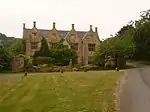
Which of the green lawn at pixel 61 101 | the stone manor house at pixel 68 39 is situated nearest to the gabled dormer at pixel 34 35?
the stone manor house at pixel 68 39

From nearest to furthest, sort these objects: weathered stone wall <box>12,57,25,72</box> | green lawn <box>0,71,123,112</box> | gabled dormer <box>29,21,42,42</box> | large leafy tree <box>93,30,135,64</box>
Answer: green lawn <box>0,71,123,112</box> → weathered stone wall <box>12,57,25,72</box> → large leafy tree <box>93,30,135,64</box> → gabled dormer <box>29,21,42,42</box>

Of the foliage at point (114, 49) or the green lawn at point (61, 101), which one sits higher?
the foliage at point (114, 49)

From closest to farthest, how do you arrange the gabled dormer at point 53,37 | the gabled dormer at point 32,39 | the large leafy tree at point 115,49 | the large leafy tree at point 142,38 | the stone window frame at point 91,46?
1. the large leafy tree at point 142,38
2. the large leafy tree at point 115,49
3. the gabled dormer at point 32,39
4. the gabled dormer at point 53,37
5. the stone window frame at point 91,46

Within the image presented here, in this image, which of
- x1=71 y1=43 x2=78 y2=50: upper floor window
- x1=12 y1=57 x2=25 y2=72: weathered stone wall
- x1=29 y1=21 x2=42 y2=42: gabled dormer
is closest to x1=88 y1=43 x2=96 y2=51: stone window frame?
x1=71 y1=43 x2=78 y2=50: upper floor window

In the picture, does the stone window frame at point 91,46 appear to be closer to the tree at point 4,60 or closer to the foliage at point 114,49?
the foliage at point 114,49

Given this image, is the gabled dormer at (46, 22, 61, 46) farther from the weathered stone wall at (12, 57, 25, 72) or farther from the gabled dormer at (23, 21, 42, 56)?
the weathered stone wall at (12, 57, 25, 72)

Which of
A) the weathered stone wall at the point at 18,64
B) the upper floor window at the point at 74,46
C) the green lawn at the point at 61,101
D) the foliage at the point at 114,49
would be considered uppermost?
the upper floor window at the point at 74,46

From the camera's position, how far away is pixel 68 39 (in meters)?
69.6

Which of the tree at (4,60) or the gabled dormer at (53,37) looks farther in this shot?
the gabled dormer at (53,37)

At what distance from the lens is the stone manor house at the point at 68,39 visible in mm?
68375

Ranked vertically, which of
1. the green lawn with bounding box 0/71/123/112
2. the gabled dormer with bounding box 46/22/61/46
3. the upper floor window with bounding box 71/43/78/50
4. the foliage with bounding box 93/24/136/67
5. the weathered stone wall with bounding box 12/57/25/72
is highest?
the gabled dormer with bounding box 46/22/61/46

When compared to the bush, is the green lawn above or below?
below

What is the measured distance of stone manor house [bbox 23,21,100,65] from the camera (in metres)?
68.4

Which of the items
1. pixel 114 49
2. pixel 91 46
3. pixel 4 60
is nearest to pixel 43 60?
pixel 4 60
